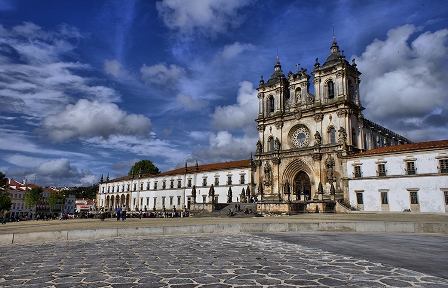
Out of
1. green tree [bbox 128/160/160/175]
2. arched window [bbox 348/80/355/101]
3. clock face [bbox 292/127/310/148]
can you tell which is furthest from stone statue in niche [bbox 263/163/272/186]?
green tree [bbox 128/160/160/175]

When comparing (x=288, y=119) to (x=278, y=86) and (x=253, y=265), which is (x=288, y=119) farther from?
(x=253, y=265)

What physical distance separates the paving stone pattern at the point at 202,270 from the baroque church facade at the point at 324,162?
26066 millimetres

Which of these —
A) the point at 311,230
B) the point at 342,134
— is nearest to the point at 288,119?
the point at 342,134

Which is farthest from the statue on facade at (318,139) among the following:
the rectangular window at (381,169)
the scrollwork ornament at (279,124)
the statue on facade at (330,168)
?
the rectangular window at (381,169)

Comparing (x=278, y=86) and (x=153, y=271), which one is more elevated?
(x=278, y=86)

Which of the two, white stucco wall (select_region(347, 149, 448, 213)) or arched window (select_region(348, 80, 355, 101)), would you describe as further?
arched window (select_region(348, 80, 355, 101))

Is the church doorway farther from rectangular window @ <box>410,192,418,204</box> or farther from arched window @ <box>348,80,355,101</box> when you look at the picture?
rectangular window @ <box>410,192,418,204</box>

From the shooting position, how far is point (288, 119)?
4644 centimetres

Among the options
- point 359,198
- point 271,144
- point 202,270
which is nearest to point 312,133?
point 271,144

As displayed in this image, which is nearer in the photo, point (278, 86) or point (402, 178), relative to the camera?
point (402, 178)

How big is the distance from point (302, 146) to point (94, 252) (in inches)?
1541

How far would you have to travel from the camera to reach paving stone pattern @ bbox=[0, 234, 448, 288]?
4.69 meters

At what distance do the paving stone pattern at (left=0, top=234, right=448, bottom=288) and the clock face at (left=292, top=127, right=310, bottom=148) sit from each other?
123ft

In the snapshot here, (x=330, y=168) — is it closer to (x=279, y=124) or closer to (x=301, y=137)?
(x=301, y=137)
